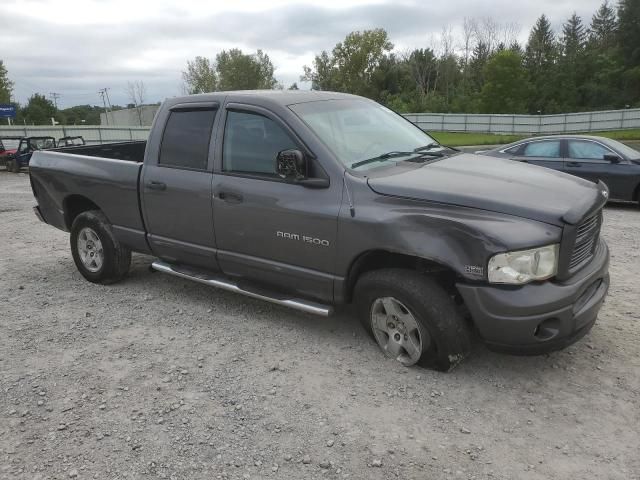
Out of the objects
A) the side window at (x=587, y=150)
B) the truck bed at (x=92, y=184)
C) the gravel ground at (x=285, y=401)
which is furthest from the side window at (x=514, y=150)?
the truck bed at (x=92, y=184)

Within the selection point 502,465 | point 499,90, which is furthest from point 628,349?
point 499,90

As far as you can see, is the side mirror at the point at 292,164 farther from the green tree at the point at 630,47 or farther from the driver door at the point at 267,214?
the green tree at the point at 630,47

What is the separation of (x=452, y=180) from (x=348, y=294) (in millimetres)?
1094

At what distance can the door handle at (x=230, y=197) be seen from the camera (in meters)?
4.16

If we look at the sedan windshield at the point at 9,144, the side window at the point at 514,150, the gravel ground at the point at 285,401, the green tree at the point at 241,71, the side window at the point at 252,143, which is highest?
the green tree at the point at 241,71

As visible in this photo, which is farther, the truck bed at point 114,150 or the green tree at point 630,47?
the green tree at point 630,47

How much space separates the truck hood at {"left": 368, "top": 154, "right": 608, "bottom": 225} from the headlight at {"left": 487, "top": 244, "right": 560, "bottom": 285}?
0.19 metres

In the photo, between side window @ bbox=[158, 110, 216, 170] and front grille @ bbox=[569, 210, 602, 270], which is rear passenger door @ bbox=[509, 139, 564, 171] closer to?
front grille @ bbox=[569, 210, 602, 270]

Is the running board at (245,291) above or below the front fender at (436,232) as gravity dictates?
below

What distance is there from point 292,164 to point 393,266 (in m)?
1.01

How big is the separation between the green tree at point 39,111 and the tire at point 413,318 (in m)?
80.4

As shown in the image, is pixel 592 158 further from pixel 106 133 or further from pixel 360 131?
pixel 106 133

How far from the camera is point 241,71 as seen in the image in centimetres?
6369

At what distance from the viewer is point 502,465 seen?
9.00 ft
